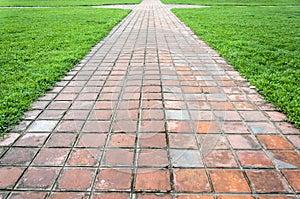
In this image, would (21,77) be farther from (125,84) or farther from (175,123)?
(175,123)

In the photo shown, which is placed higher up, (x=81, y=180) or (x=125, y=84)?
(x=125, y=84)

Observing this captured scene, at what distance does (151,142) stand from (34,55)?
3593 millimetres

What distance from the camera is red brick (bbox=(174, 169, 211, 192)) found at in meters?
1.78

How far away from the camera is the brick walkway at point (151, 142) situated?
1.81 metres

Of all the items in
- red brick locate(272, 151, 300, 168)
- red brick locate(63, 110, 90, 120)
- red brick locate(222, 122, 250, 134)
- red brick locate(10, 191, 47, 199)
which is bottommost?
red brick locate(10, 191, 47, 199)

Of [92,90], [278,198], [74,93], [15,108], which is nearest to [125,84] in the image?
[92,90]

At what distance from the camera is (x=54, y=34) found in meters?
6.77

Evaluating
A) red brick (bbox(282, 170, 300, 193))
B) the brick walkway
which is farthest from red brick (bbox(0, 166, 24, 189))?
red brick (bbox(282, 170, 300, 193))

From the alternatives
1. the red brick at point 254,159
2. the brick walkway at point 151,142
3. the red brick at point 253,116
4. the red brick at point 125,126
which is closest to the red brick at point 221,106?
the brick walkway at point 151,142

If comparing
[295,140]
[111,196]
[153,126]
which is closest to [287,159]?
[295,140]

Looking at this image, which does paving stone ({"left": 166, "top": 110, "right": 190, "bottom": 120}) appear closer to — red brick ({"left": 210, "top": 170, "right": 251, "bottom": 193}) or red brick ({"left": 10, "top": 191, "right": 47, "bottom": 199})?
red brick ({"left": 210, "top": 170, "right": 251, "bottom": 193})

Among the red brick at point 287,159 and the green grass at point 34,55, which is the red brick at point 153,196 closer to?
the red brick at point 287,159

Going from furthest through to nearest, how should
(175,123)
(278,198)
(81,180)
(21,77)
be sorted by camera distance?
(21,77)
(175,123)
(81,180)
(278,198)

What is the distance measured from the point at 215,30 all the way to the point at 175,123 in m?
5.33
